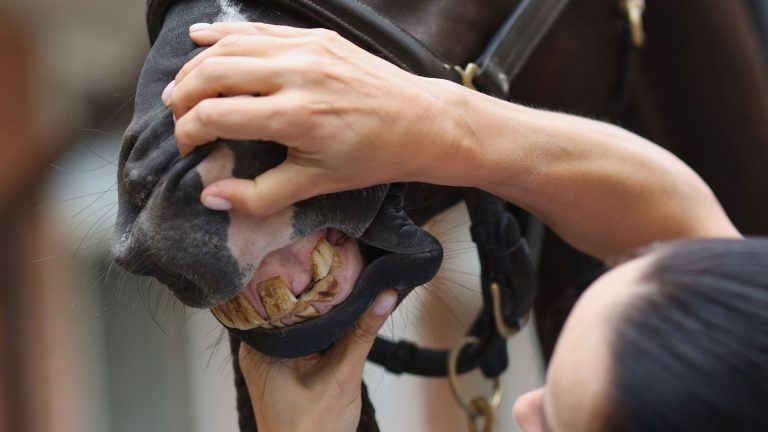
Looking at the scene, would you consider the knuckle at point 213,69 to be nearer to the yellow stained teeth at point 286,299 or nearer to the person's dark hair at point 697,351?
the yellow stained teeth at point 286,299

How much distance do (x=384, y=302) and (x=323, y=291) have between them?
0.19ft

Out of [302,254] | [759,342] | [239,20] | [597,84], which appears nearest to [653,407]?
[759,342]

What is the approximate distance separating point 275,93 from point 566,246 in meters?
0.64

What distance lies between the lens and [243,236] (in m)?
0.48

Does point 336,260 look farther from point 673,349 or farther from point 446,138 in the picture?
point 673,349

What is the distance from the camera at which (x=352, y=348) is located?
23.8 inches

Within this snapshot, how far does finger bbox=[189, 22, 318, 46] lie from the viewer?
49 cm

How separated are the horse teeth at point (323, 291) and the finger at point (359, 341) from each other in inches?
1.9

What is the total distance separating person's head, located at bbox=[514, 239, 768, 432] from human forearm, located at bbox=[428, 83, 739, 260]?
113 mm

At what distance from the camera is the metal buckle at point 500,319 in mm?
765

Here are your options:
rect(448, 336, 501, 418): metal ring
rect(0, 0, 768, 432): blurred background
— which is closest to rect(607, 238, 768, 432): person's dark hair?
rect(448, 336, 501, 418): metal ring

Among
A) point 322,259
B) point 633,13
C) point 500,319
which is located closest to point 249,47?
point 322,259

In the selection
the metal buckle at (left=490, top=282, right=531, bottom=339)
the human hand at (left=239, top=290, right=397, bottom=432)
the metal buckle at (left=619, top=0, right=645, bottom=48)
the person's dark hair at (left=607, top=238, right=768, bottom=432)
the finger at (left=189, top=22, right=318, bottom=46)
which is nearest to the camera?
the person's dark hair at (left=607, top=238, right=768, bottom=432)

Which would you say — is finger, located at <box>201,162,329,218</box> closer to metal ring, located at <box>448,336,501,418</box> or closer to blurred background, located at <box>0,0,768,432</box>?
metal ring, located at <box>448,336,501,418</box>
